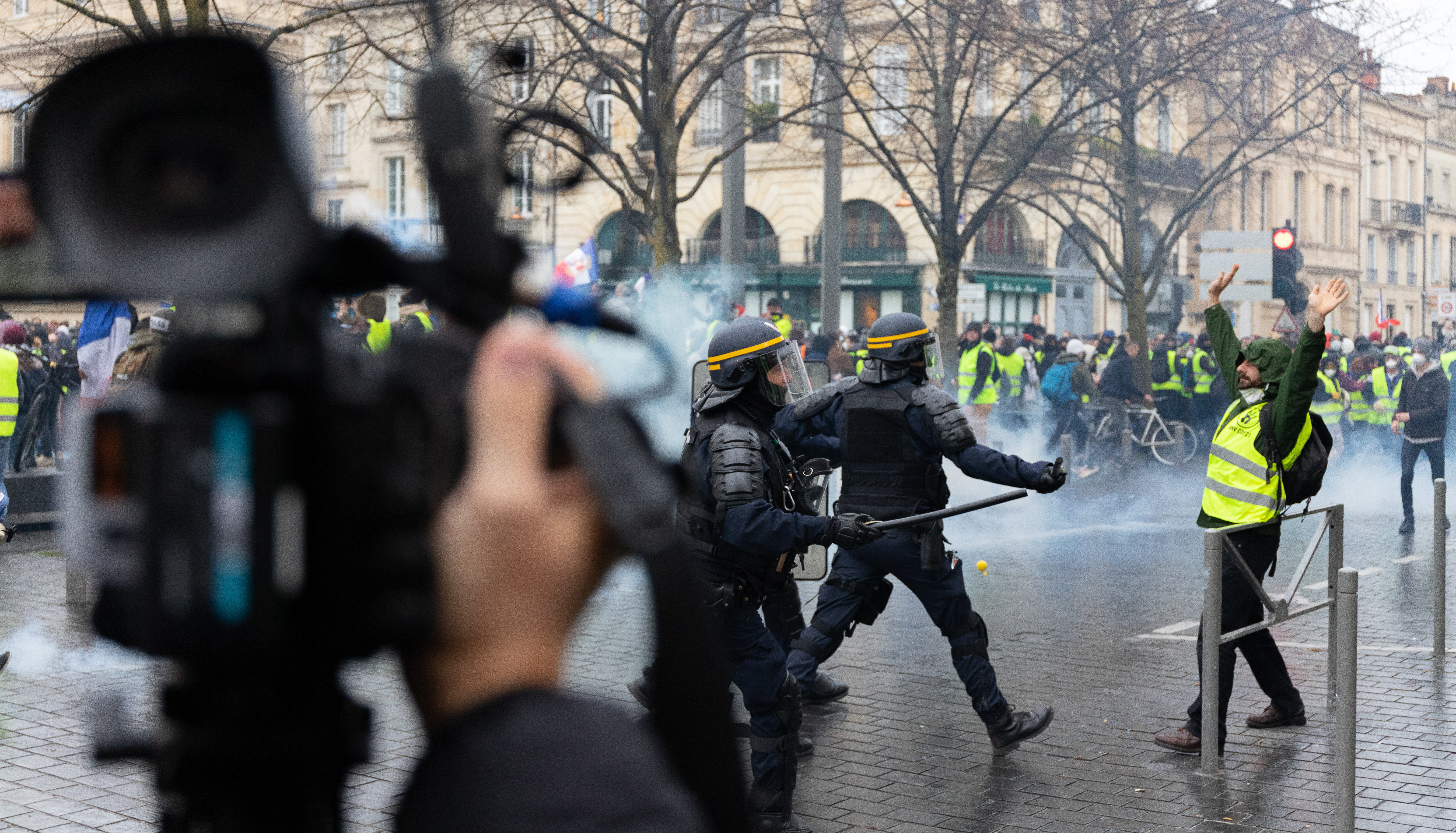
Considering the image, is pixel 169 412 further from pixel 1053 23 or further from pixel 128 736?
pixel 1053 23

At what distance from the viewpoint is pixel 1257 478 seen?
6.67m

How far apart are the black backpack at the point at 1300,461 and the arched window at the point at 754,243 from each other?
3699cm

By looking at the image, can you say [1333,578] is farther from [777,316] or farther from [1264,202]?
[1264,202]

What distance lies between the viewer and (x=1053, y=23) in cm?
2003

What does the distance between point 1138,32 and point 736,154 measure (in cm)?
670

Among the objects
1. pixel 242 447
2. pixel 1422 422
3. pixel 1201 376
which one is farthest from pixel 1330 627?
pixel 1201 376

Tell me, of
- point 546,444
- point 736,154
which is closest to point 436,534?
point 546,444

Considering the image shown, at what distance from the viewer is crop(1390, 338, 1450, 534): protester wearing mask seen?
14461mm

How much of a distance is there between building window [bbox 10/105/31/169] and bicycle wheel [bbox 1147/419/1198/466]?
68.0ft

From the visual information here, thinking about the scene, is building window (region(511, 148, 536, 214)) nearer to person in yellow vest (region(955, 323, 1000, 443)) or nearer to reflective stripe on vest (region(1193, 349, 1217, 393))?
person in yellow vest (region(955, 323, 1000, 443))

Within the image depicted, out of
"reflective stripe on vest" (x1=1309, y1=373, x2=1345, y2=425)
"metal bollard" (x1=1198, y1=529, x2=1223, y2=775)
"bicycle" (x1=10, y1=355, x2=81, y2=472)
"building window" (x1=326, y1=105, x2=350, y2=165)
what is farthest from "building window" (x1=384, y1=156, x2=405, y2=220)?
"reflective stripe on vest" (x1=1309, y1=373, x2=1345, y2=425)

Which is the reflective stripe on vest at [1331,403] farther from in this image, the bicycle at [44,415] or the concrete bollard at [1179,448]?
the bicycle at [44,415]

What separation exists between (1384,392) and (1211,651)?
15802 mm

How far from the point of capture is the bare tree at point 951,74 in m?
17.7
